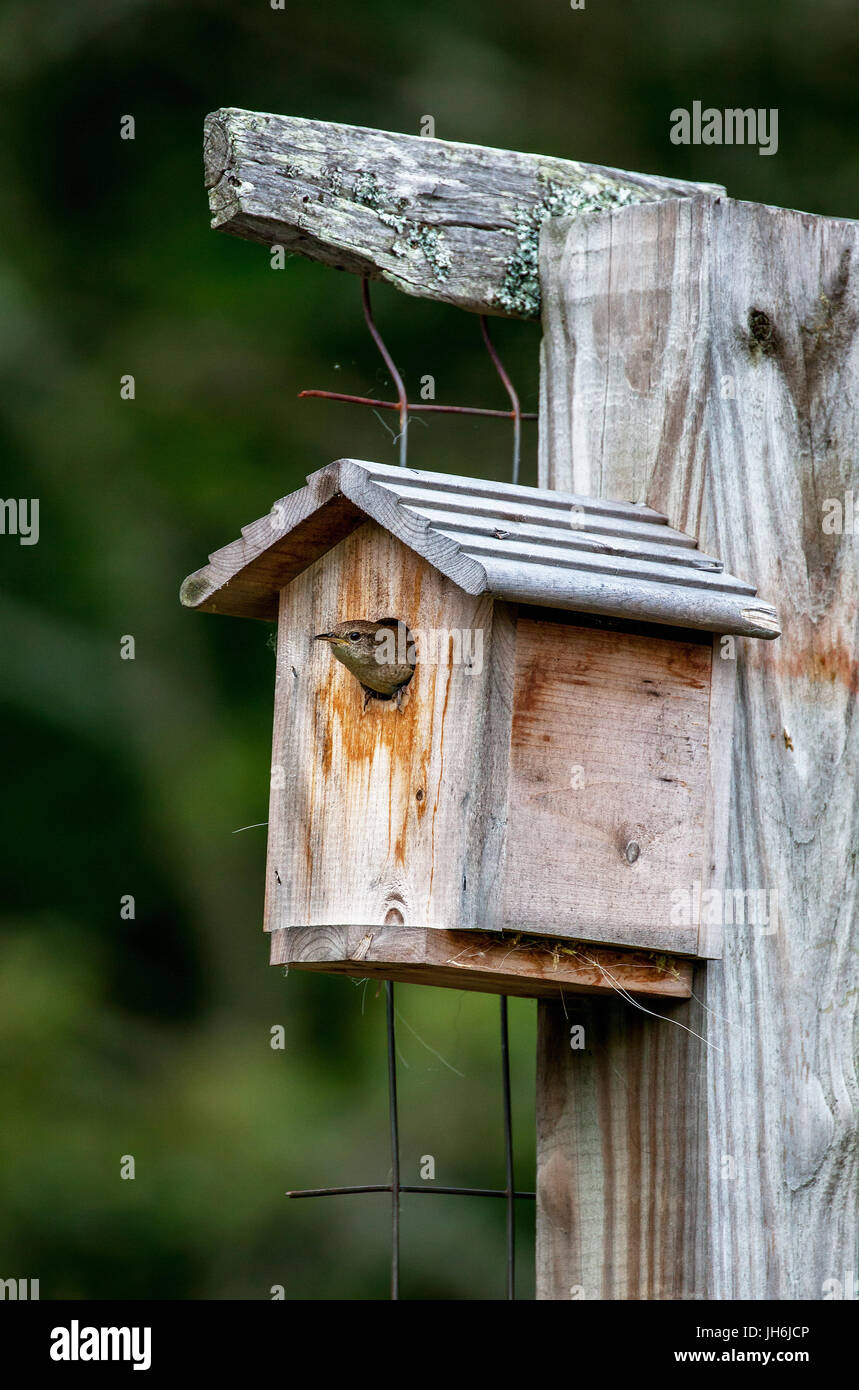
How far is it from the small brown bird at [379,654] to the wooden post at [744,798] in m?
0.35

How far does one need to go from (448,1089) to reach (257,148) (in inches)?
285

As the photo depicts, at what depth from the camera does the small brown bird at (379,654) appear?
281 centimetres

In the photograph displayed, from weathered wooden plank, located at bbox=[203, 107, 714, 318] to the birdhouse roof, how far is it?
0.32 metres

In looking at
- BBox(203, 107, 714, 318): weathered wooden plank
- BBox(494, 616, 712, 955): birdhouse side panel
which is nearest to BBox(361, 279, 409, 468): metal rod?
BBox(203, 107, 714, 318): weathered wooden plank

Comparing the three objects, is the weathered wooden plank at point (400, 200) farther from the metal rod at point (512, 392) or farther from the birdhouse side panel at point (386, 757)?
the birdhouse side panel at point (386, 757)

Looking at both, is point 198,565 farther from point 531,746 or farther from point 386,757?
point 531,746

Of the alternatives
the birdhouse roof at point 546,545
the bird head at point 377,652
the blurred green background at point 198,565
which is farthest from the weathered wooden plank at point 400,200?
the blurred green background at point 198,565

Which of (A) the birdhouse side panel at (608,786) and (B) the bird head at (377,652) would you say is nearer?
(A) the birdhouse side panel at (608,786)

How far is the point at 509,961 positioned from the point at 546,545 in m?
0.53

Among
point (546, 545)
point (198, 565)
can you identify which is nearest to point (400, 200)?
point (546, 545)

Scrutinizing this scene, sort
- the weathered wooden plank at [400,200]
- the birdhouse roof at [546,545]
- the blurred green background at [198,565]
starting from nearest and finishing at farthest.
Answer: the birdhouse roof at [546,545] → the weathered wooden plank at [400,200] → the blurred green background at [198,565]

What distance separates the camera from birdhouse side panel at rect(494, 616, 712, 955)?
261 cm

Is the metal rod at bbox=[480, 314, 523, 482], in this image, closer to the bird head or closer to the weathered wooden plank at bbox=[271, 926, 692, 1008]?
the bird head
